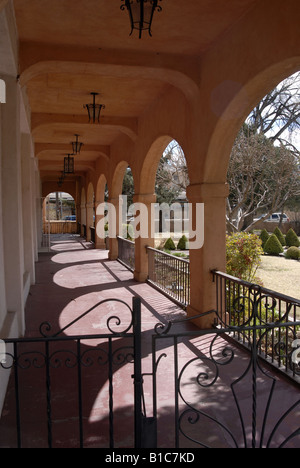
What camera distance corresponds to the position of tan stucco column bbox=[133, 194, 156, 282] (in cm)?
989

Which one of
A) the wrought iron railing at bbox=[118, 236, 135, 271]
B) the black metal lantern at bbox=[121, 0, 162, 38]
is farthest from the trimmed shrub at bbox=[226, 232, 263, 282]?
the black metal lantern at bbox=[121, 0, 162, 38]

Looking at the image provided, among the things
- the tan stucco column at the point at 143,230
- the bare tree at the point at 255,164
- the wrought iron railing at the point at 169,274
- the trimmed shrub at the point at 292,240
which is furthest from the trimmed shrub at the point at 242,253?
the trimmed shrub at the point at 292,240

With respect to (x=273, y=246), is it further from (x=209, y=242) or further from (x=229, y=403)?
(x=229, y=403)

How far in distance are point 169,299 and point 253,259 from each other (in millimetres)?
1992

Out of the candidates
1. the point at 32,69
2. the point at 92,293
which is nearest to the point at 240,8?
the point at 32,69

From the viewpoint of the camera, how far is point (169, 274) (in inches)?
362

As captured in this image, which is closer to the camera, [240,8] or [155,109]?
[240,8]

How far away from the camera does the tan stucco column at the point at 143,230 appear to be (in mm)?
9891

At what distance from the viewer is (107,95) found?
7734mm

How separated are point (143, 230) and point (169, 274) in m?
1.45

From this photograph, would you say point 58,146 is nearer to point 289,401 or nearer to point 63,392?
point 63,392

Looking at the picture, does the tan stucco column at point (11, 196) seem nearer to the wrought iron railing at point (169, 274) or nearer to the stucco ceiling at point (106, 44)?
the stucco ceiling at point (106, 44)

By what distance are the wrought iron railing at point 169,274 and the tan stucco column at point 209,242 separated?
124 centimetres

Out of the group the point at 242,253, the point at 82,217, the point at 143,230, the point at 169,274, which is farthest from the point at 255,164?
the point at 82,217
